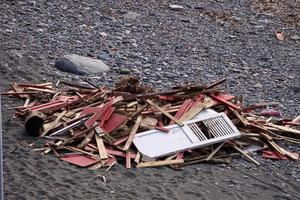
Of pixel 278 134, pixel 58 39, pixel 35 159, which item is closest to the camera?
pixel 35 159

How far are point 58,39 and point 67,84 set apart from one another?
1420 mm

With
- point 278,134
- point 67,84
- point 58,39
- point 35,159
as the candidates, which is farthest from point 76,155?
point 58,39

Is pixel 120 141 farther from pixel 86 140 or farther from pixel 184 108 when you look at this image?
pixel 184 108

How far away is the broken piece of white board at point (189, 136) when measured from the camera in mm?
4484

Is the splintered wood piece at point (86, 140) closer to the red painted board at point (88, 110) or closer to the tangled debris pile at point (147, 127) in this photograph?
the tangled debris pile at point (147, 127)

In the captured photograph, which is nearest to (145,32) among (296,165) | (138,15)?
(138,15)

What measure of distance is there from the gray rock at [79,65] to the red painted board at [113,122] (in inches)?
52.5

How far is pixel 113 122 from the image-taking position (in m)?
4.66

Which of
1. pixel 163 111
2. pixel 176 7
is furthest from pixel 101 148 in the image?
pixel 176 7

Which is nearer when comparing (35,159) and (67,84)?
(35,159)

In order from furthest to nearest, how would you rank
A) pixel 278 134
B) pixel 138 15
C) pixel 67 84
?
pixel 138 15 < pixel 67 84 < pixel 278 134

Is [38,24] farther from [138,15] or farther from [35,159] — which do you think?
[35,159]

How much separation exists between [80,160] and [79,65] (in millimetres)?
1873

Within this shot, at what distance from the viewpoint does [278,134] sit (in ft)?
16.4
